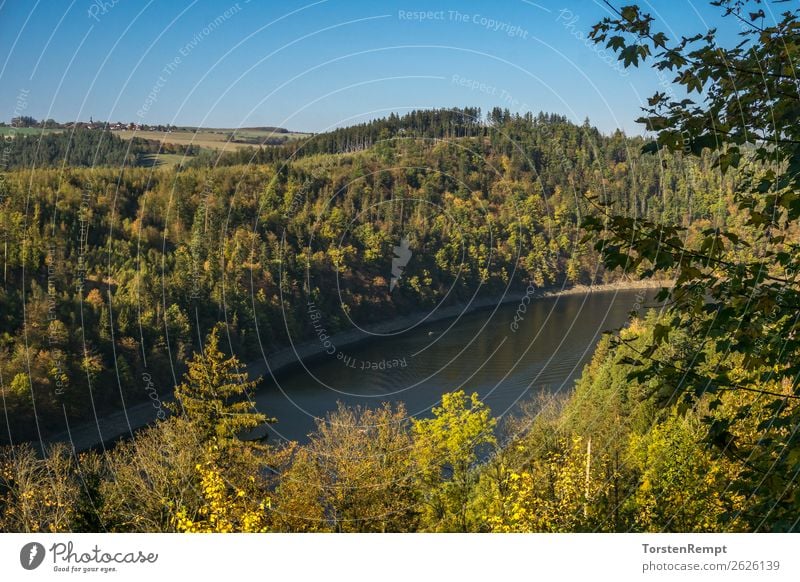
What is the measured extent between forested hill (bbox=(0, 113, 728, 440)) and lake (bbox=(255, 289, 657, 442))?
248 cm

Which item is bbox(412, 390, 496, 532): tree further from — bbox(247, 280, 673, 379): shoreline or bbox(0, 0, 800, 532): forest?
bbox(247, 280, 673, 379): shoreline

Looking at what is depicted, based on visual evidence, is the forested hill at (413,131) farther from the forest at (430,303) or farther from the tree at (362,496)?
the tree at (362,496)

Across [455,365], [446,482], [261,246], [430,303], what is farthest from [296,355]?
[446,482]

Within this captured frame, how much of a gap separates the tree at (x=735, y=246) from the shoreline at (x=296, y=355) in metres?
17.7

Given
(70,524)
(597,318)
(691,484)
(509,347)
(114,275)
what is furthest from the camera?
(597,318)

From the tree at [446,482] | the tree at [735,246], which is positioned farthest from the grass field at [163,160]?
the tree at [735,246]

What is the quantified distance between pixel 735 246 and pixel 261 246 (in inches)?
1678

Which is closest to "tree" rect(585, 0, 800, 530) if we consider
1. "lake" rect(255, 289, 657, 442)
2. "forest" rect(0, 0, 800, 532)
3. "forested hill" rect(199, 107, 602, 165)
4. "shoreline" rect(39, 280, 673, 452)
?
"forest" rect(0, 0, 800, 532)

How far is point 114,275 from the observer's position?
121 feet

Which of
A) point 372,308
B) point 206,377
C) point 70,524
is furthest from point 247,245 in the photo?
point 70,524

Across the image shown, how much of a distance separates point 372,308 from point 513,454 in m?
34.7

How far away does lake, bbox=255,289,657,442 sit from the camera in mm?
30391

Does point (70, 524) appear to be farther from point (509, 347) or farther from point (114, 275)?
point (509, 347)
